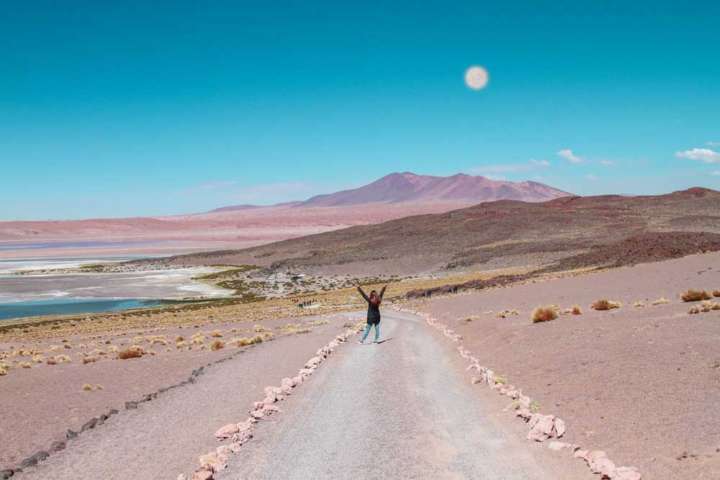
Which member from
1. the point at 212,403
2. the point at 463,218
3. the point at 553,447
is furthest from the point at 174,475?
the point at 463,218

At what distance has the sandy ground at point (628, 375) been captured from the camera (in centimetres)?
841

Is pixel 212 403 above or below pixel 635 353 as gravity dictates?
below

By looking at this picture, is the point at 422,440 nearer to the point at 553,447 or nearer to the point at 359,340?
the point at 553,447

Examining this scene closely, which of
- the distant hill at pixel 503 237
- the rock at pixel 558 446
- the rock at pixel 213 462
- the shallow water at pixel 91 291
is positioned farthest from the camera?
the distant hill at pixel 503 237

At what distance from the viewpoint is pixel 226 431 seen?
10.3 meters

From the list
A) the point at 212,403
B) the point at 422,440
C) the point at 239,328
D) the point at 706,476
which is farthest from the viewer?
the point at 239,328

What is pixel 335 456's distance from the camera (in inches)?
354

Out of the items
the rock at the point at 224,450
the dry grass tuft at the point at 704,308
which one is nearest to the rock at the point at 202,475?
the rock at the point at 224,450

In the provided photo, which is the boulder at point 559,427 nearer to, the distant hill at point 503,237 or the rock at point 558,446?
the rock at point 558,446

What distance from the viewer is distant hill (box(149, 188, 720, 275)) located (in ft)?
267

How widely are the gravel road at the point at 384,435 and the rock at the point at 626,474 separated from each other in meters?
0.90

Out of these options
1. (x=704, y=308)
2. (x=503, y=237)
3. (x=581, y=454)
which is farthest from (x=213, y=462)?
(x=503, y=237)

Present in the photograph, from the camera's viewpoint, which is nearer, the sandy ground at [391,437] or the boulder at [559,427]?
the sandy ground at [391,437]

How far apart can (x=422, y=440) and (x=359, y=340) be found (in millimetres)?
13843
